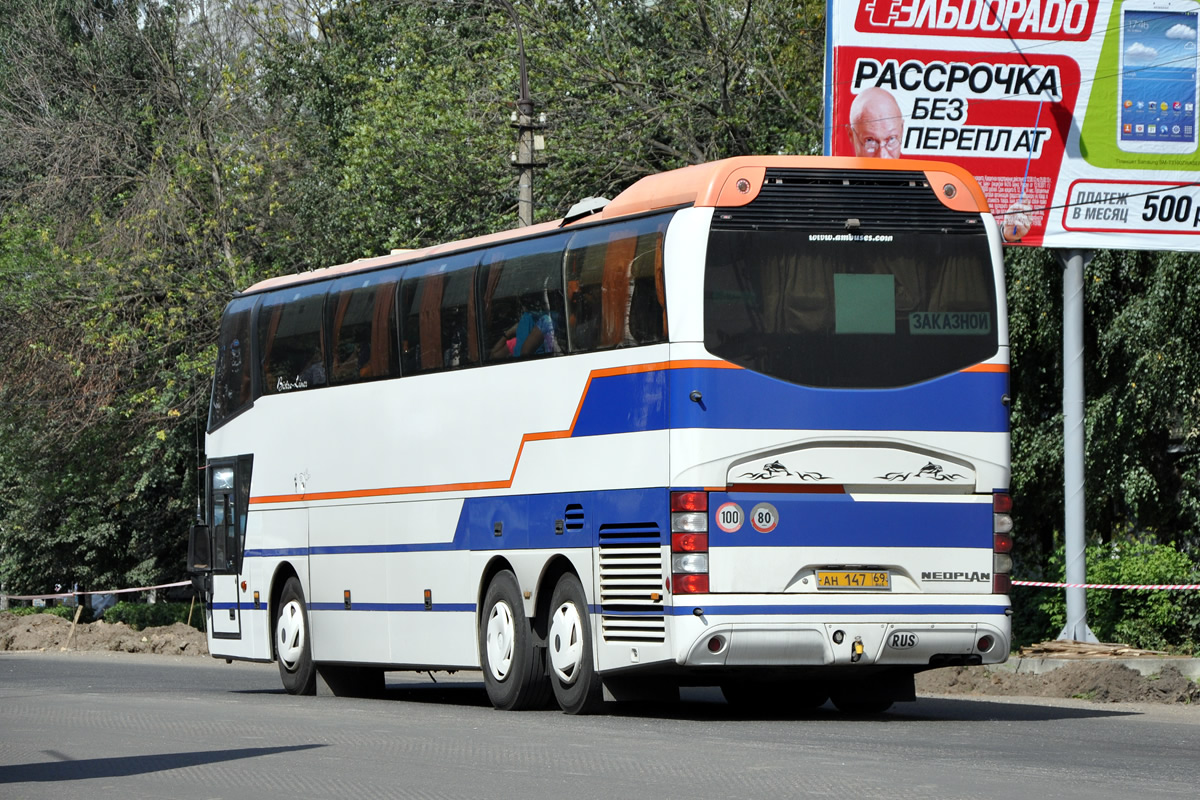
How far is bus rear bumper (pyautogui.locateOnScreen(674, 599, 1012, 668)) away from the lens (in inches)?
542

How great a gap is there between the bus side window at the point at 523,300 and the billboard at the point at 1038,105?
6.73 m

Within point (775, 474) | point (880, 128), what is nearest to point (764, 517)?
point (775, 474)

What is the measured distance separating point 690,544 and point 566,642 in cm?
187

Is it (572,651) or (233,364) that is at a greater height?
(233,364)

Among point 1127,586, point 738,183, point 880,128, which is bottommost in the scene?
point 1127,586

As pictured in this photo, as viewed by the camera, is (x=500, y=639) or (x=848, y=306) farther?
(x=500, y=639)

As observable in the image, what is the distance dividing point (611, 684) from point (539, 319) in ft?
9.56

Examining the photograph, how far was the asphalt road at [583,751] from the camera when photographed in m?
9.96

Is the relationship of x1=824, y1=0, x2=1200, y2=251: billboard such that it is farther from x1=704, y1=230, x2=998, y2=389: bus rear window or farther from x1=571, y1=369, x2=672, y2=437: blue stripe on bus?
x1=571, y1=369, x2=672, y2=437: blue stripe on bus

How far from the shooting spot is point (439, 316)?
682 inches

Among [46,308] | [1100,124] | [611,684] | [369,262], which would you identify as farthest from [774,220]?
[46,308]

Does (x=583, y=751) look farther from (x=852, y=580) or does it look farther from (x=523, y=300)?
(x=523, y=300)

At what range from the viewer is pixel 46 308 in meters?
38.2

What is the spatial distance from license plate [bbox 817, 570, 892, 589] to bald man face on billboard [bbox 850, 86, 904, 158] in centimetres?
871
